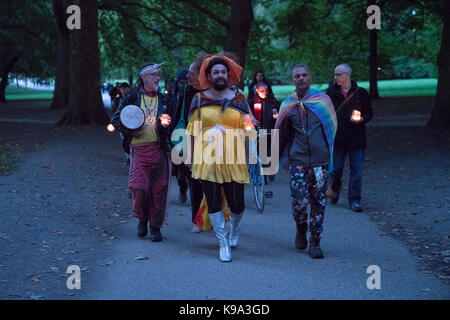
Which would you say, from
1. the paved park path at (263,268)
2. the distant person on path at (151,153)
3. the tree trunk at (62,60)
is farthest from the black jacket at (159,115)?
the tree trunk at (62,60)

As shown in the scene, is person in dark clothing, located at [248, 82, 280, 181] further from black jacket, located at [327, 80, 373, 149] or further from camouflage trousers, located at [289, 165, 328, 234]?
camouflage trousers, located at [289, 165, 328, 234]

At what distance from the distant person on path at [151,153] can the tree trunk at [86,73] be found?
16.8m

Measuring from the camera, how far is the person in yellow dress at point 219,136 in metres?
7.08

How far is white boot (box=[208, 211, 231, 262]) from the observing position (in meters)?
6.95

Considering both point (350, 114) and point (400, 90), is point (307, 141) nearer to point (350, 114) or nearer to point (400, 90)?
point (350, 114)

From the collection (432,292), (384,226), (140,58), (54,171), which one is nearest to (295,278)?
(432,292)

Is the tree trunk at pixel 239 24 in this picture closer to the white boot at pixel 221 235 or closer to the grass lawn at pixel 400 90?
the white boot at pixel 221 235

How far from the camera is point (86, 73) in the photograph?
2488 cm

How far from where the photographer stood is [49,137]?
69.7ft

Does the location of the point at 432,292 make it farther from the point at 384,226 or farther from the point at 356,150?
the point at 356,150

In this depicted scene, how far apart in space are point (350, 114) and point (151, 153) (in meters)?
3.39

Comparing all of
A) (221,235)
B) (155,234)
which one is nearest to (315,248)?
(221,235)

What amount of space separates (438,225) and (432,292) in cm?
315

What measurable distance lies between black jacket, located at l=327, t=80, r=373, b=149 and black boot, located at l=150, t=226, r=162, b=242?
11.1 feet
